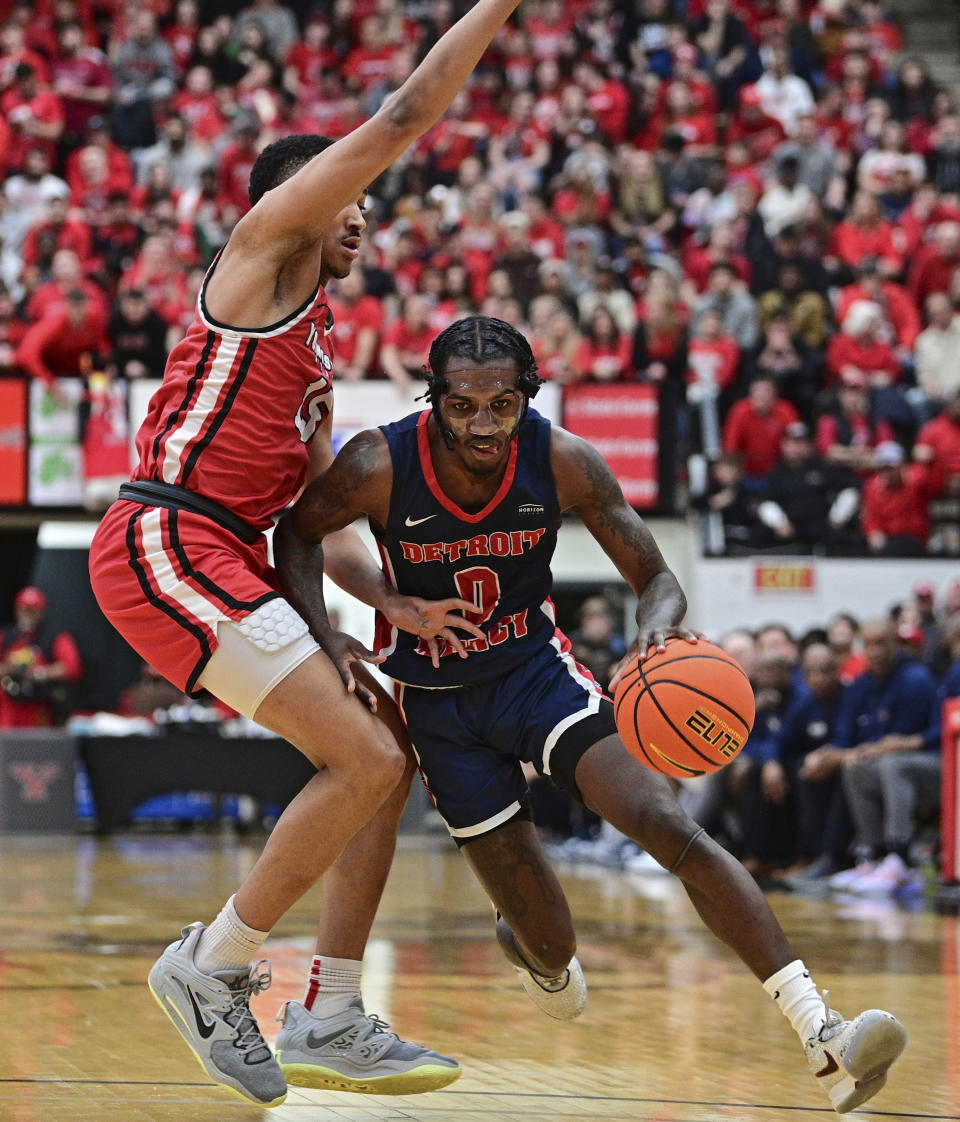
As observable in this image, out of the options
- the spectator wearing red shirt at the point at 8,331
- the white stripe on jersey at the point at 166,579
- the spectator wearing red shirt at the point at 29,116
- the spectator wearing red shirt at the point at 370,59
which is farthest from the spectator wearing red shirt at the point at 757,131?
the white stripe on jersey at the point at 166,579

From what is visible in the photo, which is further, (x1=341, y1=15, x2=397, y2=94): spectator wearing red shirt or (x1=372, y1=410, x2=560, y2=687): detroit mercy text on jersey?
(x1=341, y1=15, x2=397, y2=94): spectator wearing red shirt

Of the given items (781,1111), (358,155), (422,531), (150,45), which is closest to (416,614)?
(422,531)

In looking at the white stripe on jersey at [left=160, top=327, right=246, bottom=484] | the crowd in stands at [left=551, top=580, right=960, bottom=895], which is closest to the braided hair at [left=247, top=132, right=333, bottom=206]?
the white stripe on jersey at [left=160, top=327, right=246, bottom=484]

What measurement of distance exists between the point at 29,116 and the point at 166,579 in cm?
1497

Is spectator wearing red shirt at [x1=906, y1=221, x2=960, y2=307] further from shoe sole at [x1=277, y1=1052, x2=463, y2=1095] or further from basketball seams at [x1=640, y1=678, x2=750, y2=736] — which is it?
shoe sole at [x1=277, y1=1052, x2=463, y2=1095]

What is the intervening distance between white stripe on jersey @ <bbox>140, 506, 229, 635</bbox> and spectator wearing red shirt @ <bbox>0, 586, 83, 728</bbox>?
10813 mm

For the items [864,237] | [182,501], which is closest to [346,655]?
[182,501]

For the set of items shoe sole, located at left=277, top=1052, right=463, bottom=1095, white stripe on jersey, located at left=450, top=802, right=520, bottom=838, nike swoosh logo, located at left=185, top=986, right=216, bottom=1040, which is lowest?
shoe sole, located at left=277, top=1052, right=463, bottom=1095

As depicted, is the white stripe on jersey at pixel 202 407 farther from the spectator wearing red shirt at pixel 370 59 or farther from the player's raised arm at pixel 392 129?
the spectator wearing red shirt at pixel 370 59

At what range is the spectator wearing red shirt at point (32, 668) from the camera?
1479 cm

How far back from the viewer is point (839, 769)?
11.3 meters

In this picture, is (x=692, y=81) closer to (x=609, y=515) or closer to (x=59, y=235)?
(x=59, y=235)

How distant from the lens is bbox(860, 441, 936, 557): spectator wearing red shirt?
15016mm

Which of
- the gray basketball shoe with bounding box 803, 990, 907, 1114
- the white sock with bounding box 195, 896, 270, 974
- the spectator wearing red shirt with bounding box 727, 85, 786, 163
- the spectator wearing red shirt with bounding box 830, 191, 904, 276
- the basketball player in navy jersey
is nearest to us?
the gray basketball shoe with bounding box 803, 990, 907, 1114
